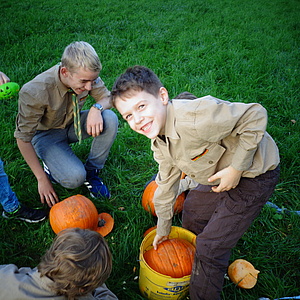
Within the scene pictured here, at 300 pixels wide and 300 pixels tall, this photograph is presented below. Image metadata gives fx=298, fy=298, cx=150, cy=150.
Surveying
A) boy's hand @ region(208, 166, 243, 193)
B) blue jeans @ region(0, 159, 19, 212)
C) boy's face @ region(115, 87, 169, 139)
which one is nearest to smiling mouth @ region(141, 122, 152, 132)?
boy's face @ region(115, 87, 169, 139)

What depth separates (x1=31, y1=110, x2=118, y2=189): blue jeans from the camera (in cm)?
293

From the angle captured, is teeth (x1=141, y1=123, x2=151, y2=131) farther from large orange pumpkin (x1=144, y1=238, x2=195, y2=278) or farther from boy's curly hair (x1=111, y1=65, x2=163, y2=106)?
large orange pumpkin (x1=144, y1=238, x2=195, y2=278)

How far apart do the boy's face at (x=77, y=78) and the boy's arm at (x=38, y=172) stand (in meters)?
0.66

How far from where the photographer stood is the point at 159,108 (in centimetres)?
191

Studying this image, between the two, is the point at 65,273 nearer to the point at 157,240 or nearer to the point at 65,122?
the point at 157,240

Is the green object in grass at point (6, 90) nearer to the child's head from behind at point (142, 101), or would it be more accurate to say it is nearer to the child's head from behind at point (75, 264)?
the child's head from behind at point (142, 101)

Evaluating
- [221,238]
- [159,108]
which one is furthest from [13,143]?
[221,238]

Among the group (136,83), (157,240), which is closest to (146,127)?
(136,83)

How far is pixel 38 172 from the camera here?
9.07 feet

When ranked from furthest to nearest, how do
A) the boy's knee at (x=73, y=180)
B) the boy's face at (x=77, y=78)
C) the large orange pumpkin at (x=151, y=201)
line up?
the boy's knee at (x=73, y=180) < the large orange pumpkin at (x=151, y=201) < the boy's face at (x=77, y=78)

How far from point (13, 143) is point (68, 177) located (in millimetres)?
1199

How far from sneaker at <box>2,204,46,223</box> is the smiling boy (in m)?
0.13

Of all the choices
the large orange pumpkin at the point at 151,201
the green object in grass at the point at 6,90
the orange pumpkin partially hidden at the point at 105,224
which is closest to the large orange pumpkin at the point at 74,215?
the orange pumpkin partially hidden at the point at 105,224

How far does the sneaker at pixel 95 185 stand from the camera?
3014 millimetres
